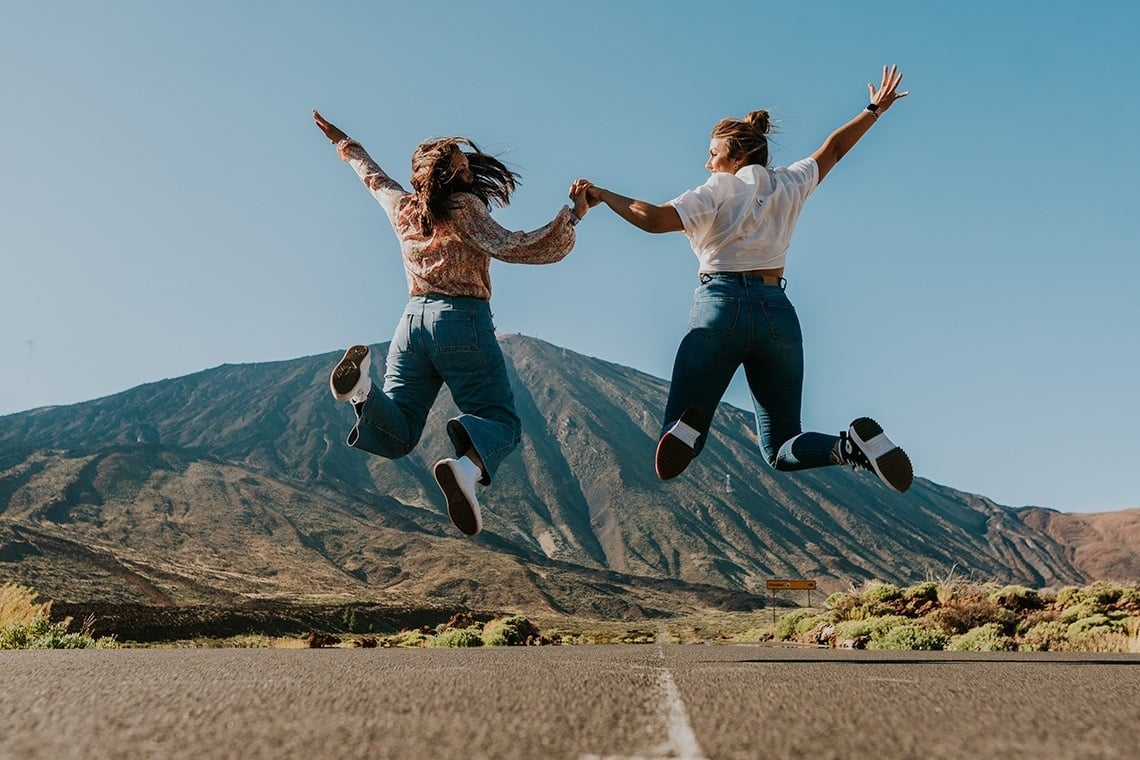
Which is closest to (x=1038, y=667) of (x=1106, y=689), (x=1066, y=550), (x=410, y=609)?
(x=1106, y=689)

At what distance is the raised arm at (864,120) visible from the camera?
6.25 m

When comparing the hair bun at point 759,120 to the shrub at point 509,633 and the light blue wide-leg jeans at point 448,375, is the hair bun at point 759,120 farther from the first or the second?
the shrub at point 509,633

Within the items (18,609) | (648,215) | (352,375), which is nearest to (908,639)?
(648,215)

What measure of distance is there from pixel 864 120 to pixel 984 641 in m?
5.63

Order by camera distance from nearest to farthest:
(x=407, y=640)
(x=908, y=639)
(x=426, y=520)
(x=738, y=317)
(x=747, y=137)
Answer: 1. (x=738, y=317)
2. (x=747, y=137)
3. (x=908, y=639)
4. (x=407, y=640)
5. (x=426, y=520)

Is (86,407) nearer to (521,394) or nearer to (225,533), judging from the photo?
(521,394)

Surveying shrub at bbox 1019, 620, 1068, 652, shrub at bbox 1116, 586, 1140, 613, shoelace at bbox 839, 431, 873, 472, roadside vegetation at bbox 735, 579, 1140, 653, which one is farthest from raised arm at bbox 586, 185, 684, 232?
shrub at bbox 1116, 586, 1140, 613

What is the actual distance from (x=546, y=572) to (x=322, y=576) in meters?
21.8

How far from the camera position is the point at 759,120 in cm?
609

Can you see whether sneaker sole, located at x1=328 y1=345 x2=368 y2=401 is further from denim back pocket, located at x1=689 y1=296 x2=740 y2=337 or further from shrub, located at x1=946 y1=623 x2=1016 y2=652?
shrub, located at x1=946 y1=623 x2=1016 y2=652

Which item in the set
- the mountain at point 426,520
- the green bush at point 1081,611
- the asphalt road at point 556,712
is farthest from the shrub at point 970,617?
the mountain at point 426,520

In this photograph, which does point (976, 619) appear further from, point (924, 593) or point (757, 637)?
point (757, 637)

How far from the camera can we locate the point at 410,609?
57.8 m

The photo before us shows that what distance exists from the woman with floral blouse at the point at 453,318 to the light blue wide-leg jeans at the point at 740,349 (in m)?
0.90
